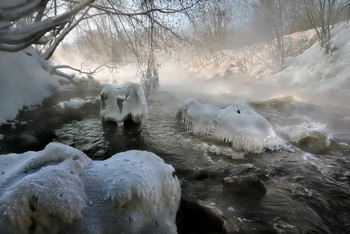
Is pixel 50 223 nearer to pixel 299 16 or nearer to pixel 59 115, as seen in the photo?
pixel 59 115

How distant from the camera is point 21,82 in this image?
8.52 meters

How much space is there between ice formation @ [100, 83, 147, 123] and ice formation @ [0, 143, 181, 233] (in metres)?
4.74

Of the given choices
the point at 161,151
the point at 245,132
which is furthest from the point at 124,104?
the point at 245,132

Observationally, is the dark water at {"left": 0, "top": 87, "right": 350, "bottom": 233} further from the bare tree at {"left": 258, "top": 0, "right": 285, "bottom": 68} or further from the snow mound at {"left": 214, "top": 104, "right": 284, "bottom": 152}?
the bare tree at {"left": 258, "top": 0, "right": 285, "bottom": 68}

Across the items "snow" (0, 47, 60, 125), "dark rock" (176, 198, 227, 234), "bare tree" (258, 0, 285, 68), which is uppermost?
"bare tree" (258, 0, 285, 68)

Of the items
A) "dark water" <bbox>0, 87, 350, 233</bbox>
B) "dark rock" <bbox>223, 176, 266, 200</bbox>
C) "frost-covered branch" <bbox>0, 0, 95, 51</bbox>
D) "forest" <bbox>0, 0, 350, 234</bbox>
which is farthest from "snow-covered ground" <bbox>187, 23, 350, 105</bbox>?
"dark rock" <bbox>223, 176, 266, 200</bbox>

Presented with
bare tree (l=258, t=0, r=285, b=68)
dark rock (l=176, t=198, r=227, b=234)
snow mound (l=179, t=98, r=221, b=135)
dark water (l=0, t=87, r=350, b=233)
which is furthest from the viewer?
bare tree (l=258, t=0, r=285, b=68)

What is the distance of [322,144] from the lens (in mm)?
5625

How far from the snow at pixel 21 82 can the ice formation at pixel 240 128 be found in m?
6.29

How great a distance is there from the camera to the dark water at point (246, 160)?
10.2ft

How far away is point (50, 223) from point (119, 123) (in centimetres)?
591

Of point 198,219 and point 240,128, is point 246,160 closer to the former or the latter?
point 240,128

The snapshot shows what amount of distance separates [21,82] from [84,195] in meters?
8.66

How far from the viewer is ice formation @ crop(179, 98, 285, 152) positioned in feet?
17.0
